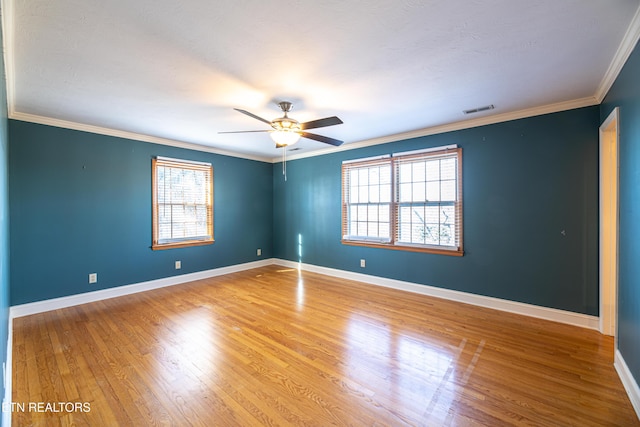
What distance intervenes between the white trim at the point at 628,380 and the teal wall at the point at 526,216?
1018mm

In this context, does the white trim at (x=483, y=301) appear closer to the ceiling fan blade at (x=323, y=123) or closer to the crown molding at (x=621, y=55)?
the crown molding at (x=621, y=55)

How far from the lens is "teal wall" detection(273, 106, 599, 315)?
311 centimetres

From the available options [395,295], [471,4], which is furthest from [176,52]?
[395,295]

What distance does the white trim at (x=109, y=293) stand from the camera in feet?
11.5

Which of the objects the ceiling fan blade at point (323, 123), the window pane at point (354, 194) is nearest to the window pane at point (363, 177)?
the window pane at point (354, 194)

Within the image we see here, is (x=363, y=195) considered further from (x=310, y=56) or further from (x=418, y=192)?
(x=310, y=56)

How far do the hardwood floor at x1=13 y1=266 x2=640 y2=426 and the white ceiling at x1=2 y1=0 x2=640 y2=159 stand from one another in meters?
2.53

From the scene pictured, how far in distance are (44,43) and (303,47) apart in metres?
1.88

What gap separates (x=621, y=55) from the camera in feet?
6.99

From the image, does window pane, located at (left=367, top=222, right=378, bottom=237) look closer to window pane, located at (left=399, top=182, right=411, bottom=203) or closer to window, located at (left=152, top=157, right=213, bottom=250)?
window pane, located at (left=399, top=182, right=411, bottom=203)

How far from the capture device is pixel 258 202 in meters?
6.32

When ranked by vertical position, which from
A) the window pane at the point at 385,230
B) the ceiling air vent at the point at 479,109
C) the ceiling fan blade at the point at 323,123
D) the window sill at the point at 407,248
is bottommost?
the window sill at the point at 407,248

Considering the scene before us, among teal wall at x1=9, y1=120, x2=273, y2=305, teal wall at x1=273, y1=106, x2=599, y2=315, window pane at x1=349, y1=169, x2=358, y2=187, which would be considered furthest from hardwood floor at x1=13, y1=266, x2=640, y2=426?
window pane at x1=349, y1=169, x2=358, y2=187

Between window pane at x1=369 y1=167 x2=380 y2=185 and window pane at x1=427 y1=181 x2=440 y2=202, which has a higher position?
window pane at x1=369 y1=167 x2=380 y2=185
